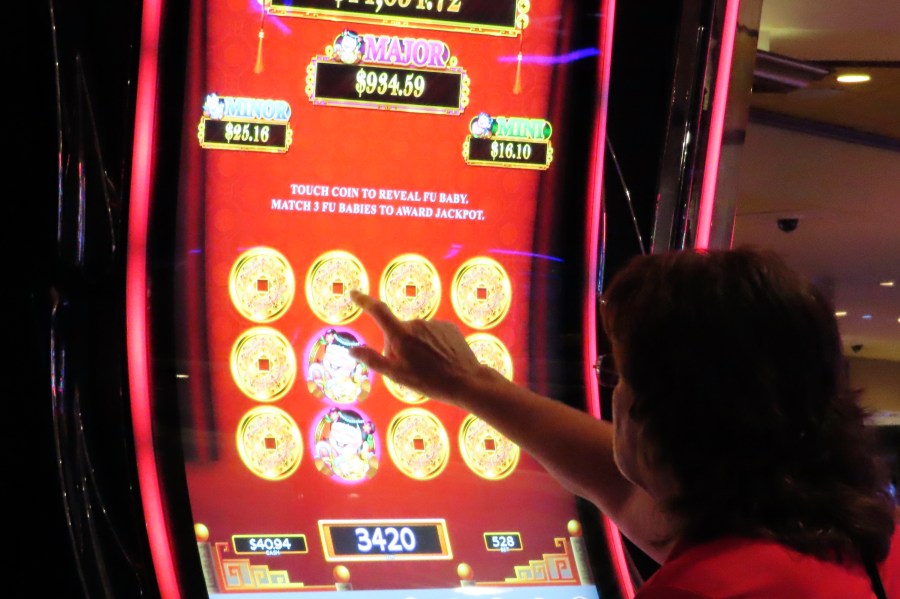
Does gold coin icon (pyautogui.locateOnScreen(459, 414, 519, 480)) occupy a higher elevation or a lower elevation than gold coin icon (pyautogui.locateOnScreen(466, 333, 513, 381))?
lower

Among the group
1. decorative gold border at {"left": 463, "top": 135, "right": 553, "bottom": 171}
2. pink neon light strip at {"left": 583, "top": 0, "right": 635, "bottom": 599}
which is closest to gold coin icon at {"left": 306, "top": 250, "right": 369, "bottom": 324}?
decorative gold border at {"left": 463, "top": 135, "right": 553, "bottom": 171}

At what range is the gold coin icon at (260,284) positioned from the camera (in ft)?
4.97

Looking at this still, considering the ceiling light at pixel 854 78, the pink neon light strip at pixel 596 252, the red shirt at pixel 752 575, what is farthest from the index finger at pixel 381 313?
the ceiling light at pixel 854 78

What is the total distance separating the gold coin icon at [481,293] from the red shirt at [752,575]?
0.65 meters

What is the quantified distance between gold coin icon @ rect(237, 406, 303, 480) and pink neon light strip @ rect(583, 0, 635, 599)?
0.43 meters

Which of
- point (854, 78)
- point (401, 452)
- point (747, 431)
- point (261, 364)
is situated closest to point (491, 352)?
point (401, 452)

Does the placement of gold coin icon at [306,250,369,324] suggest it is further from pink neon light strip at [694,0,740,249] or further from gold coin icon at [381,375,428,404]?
pink neon light strip at [694,0,740,249]

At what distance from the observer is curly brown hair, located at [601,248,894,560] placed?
3.22 ft

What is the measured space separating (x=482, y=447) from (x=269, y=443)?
0.29 meters

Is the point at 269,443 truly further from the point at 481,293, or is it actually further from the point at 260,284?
the point at 481,293

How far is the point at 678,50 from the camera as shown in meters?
1.71

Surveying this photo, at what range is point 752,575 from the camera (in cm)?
94

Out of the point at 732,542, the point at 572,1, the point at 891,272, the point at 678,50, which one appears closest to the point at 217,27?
the point at 572,1

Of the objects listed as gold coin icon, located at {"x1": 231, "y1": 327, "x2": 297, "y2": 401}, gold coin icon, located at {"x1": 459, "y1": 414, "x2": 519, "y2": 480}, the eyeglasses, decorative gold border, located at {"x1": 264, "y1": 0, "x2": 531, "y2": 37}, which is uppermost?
decorative gold border, located at {"x1": 264, "y1": 0, "x2": 531, "y2": 37}
